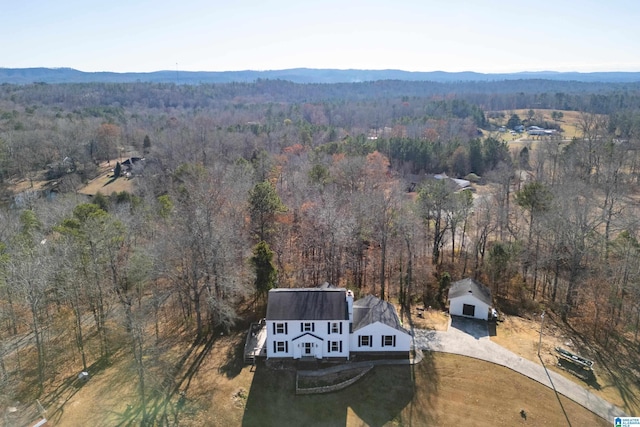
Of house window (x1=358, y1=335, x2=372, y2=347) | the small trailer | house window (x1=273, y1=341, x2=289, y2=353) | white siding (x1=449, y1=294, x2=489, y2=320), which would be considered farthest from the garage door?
house window (x1=273, y1=341, x2=289, y2=353)

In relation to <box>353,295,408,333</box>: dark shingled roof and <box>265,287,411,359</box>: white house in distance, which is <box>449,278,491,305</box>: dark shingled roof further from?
<box>265,287,411,359</box>: white house in distance

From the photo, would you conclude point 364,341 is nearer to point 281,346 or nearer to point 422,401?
point 422,401

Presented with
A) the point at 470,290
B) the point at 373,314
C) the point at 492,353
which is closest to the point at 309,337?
the point at 373,314

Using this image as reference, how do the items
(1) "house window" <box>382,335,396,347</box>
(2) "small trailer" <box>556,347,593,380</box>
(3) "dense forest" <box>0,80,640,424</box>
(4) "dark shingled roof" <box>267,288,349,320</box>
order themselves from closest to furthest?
(2) "small trailer" <box>556,347,593,380</box> → (4) "dark shingled roof" <box>267,288,349,320</box> → (1) "house window" <box>382,335,396,347</box> → (3) "dense forest" <box>0,80,640,424</box>

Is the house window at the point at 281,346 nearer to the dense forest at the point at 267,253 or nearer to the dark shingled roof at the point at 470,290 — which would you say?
the dense forest at the point at 267,253

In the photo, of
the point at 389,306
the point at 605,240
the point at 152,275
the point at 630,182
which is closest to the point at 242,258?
the point at 152,275

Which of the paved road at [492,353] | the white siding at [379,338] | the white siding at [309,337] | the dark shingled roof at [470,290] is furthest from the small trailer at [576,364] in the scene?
the white siding at [309,337]
